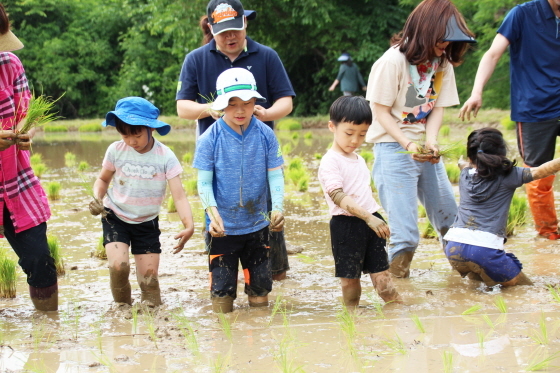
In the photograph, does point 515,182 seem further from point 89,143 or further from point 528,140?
point 89,143

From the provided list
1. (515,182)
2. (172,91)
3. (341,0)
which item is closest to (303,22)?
(341,0)

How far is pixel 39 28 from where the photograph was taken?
31.2 metres

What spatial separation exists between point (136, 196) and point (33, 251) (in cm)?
61

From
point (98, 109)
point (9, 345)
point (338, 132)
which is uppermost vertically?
point (338, 132)

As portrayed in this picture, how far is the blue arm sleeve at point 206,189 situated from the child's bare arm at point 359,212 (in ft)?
2.04

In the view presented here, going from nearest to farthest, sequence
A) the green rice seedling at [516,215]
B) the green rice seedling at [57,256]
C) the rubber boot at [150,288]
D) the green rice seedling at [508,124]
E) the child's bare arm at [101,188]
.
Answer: the child's bare arm at [101,188], the rubber boot at [150,288], the green rice seedling at [57,256], the green rice seedling at [516,215], the green rice seedling at [508,124]

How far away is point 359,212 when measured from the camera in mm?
3465

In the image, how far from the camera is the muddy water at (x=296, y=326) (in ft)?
9.24

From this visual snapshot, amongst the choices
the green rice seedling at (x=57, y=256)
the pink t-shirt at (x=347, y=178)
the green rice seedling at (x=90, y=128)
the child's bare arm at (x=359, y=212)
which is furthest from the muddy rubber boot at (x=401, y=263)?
the green rice seedling at (x=90, y=128)

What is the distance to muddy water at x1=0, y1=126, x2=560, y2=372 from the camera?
2.82 meters

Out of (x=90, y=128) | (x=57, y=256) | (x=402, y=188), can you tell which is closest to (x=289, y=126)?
(x=90, y=128)

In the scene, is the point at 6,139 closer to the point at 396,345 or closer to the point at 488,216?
the point at 396,345

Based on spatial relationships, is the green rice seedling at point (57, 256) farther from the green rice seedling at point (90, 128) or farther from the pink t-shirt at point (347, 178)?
the green rice seedling at point (90, 128)

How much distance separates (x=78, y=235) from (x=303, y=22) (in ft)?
53.4
